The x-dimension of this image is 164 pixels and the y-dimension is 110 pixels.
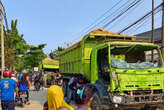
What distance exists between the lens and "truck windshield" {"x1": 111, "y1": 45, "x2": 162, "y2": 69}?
638 cm

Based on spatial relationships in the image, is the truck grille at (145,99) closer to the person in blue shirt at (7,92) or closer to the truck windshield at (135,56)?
the truck windshield at (135,56)

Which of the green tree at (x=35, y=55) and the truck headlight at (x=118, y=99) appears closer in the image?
the truck headlight at (x=118, y=99)

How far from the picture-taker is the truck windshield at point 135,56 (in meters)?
6.38

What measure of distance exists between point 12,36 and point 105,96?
29360 mm

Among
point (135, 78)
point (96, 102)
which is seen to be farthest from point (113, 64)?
point (96, 102)

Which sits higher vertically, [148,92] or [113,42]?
[113,42]

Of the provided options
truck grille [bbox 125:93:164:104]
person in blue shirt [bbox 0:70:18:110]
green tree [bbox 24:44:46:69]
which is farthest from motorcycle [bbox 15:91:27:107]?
green tree [bbox 24:44:46:69]

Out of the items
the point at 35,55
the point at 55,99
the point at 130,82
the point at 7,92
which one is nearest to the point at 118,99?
the point at 130,82

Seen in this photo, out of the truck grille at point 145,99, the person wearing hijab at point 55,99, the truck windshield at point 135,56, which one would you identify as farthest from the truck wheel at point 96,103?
the person wearing hijab at point 55,99

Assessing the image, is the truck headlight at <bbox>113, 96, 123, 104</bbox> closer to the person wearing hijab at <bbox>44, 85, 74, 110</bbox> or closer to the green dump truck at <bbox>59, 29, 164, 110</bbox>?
the green dump truck at <bbox>59, 29, 164, 110</bbox>

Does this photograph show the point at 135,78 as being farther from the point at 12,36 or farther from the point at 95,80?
the point at 12,36

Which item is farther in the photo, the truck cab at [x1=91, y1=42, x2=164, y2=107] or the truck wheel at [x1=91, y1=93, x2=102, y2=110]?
the truck wheel at [x1=91, y1=93, x2=102, y2=110]

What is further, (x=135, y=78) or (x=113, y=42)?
(x=113, y=42)

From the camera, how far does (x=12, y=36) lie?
32531 mm
